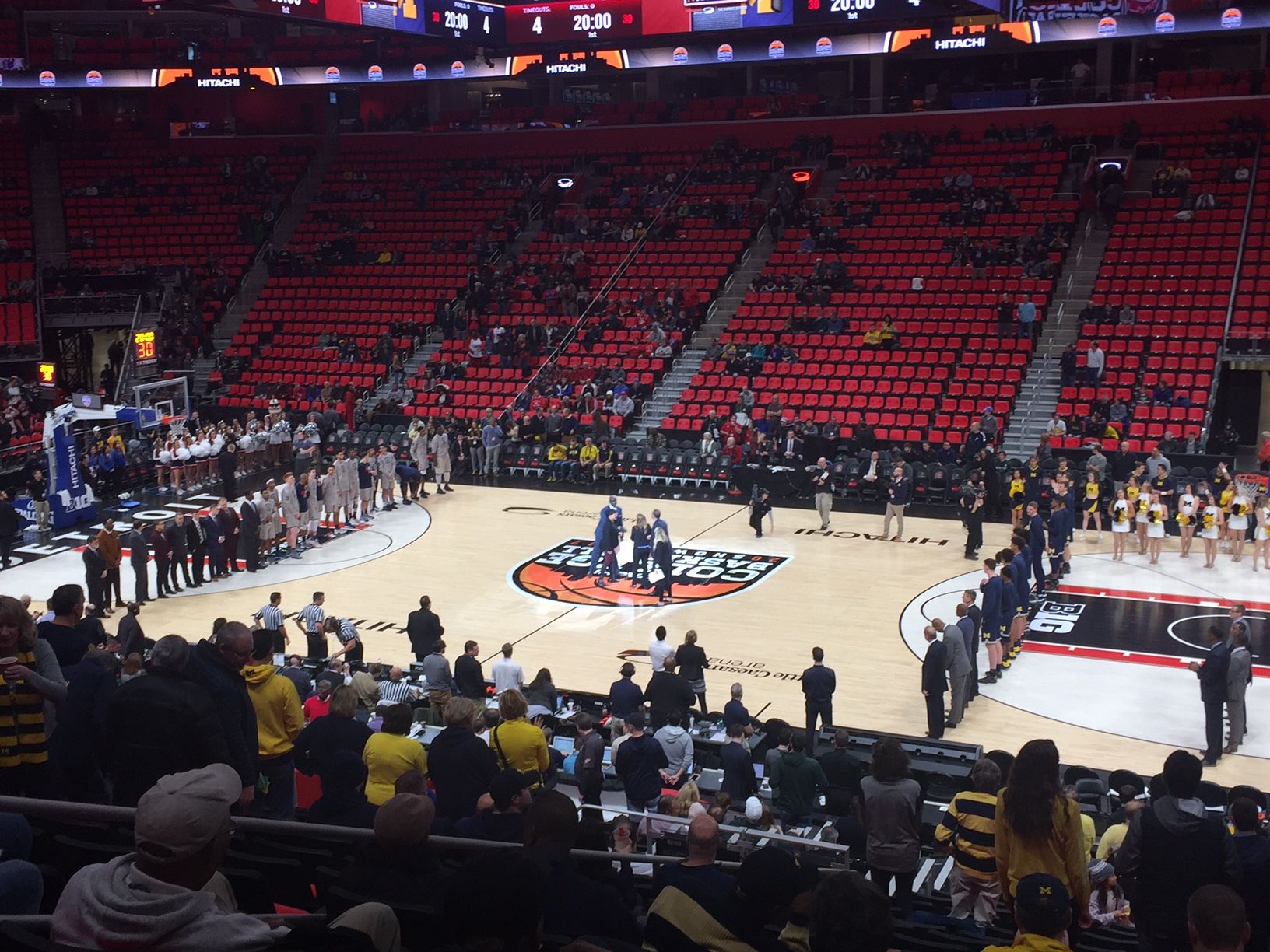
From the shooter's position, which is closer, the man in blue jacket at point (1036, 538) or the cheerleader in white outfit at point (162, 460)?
the man in blue jacket at point (1036, 538)

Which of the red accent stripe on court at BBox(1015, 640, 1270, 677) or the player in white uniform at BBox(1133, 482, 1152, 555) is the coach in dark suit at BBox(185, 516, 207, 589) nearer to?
the red accent stripe on court at BBox(1015, 640, 1270, 677)

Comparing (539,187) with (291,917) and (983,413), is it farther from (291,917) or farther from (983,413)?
(291,917)

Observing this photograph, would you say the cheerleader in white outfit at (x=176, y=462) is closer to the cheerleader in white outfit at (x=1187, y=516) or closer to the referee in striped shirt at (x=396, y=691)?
the referee in striped shirt at (x=396, y=691)

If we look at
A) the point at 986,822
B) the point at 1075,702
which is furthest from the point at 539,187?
the point at 986,822

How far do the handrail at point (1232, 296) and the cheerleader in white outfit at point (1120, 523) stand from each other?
4.84 metres

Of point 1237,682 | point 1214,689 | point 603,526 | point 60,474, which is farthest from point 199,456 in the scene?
point 1237,682

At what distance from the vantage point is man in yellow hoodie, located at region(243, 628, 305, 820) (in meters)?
7.80

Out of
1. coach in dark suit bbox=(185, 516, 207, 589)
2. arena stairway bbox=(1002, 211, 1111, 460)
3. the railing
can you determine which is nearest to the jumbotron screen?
arena stairway bbox=(1002, 211, 1111, 460)

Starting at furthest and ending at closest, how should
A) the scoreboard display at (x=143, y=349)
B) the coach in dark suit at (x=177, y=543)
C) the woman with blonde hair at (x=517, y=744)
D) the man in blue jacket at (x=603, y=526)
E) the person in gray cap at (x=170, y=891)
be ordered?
the scoreboard display at (x=143, y=349), the man in blue jacket at (x=603, y=526), the coach in dark suit at (x=177, y=543), the woman with blonde hair at (x=517, y=744), the person in gray cap at (x=170, y=891)

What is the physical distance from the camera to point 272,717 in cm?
784

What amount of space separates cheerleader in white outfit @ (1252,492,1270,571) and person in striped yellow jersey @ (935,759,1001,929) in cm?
1561

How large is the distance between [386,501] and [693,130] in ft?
→ 61.1

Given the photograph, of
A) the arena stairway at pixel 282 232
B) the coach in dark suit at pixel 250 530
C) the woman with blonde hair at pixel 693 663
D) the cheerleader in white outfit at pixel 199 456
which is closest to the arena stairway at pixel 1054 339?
the woman with blonde hair at pixel 693 663

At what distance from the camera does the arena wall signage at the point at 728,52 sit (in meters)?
28.1
